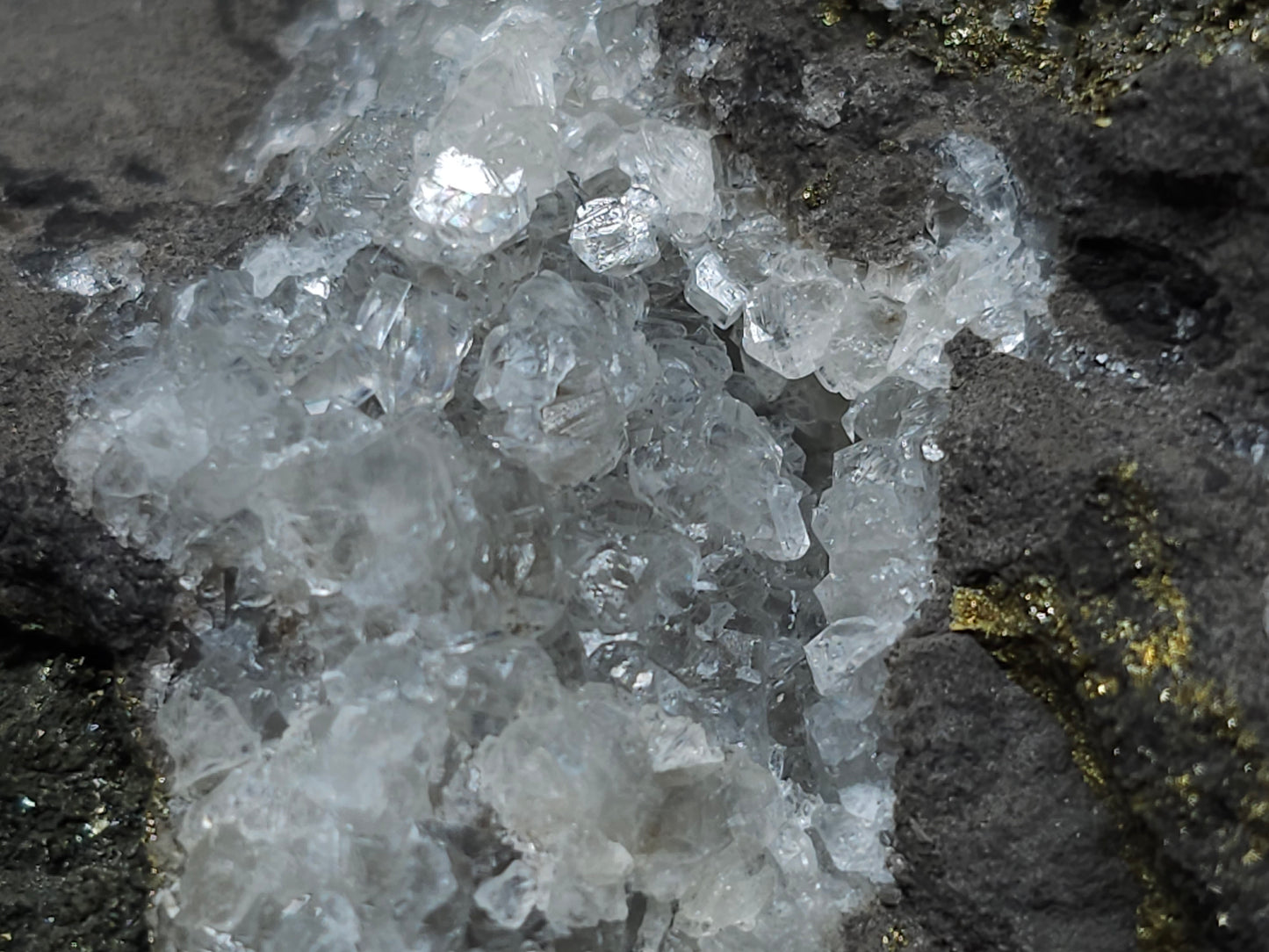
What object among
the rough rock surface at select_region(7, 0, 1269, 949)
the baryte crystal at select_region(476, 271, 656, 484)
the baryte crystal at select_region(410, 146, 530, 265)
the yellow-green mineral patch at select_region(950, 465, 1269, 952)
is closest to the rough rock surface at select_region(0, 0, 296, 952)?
the rough rock surface at select_region(7, 0, 1269, 949)

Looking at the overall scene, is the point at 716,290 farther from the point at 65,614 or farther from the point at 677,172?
the point at 65,614

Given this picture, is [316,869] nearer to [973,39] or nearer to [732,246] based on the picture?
[732,246]

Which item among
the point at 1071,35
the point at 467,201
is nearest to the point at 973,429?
the point at 1071,35

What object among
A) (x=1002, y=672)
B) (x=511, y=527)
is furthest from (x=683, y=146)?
(x=1002, y=672)

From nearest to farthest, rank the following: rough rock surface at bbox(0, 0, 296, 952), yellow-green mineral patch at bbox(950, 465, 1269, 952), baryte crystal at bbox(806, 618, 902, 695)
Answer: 1. yellow-green mineral patch at bbox(950, 465, 1269, 952)
2. baryte crystal at bbox(806, 618, 902, 695)
3. rough rock surface at bbox(0, 0, 296, 952)

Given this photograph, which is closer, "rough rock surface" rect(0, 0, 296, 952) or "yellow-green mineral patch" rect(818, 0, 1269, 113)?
"yellow-green mineral patch" rect(818, 0, 1269, 113)

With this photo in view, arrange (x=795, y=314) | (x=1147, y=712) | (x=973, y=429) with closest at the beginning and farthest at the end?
(x=1147, y=712) < (x=973, y=429) < (x=795, y=314)

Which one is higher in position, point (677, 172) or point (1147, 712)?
point (677, 172)

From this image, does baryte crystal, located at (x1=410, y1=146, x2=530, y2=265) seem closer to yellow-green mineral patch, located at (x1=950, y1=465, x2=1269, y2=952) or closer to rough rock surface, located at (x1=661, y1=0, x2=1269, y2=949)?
rough rock surface, located at (x1=661, y1=0, x2=1269, y2=949)
